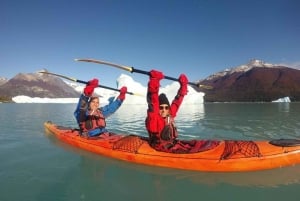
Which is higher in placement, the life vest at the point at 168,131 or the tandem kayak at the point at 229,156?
the life vest at the point at 168,131

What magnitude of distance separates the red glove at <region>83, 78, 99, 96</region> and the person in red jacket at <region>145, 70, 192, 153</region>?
12.7 ft

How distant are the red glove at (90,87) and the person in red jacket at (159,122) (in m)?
3.86

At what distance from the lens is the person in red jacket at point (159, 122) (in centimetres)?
767

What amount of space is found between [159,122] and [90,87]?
4.36 metres

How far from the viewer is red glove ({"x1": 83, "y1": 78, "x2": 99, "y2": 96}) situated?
10923mm

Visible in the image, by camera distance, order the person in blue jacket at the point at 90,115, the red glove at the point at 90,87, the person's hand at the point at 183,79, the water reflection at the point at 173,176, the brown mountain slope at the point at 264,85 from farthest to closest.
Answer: the brown mountain slope at the point at 264,85 → the red glove at the point at 90,87 → the person in blue jacket at the point at 90,115 → the person's hand at the point at 183,79 → the water reflection at the point at 173,176

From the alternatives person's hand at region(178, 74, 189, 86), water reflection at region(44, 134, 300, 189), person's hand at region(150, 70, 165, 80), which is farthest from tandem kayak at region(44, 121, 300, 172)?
person's hand at region(150, 70, 165, 80)

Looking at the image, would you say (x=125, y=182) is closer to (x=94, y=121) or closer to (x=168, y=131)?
(x=168, y=131)

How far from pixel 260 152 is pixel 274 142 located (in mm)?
628

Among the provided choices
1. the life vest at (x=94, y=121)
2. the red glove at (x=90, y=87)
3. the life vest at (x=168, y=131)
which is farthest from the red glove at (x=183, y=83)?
the red glove at (x=90, y=87)

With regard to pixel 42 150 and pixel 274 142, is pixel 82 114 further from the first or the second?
pixel 274 142

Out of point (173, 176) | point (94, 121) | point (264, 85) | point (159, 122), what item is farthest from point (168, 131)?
point (264, 85)

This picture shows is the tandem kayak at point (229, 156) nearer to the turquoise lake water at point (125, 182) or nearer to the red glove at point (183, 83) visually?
the turquoise lake water at point (125, 182)

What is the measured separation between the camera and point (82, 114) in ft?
36.5
